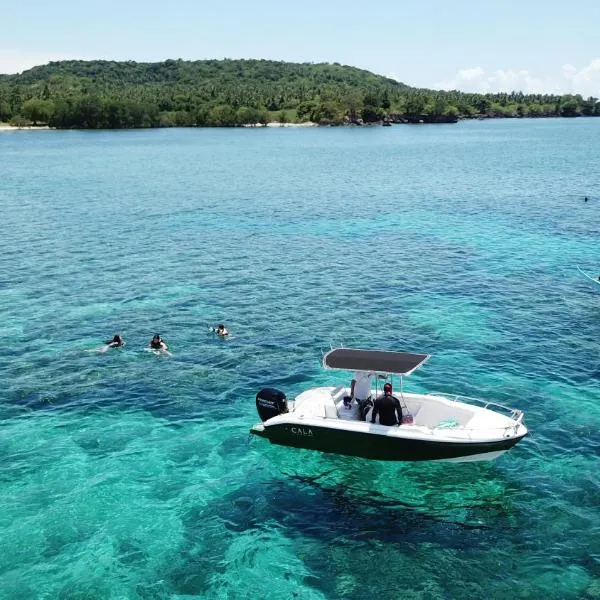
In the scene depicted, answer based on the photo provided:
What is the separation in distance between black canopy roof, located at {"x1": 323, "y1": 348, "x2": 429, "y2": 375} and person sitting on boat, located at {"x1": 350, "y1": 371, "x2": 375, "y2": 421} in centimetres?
41

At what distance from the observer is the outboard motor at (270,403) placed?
2416 centimetres

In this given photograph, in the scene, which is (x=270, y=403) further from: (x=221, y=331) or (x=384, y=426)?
(x=221, y=331)

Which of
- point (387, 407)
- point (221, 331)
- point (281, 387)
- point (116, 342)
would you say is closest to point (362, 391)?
point (387, 407)

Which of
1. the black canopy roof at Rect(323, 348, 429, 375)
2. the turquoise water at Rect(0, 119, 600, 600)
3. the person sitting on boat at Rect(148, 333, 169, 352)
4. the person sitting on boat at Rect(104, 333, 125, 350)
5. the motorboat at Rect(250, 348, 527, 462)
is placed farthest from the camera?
the person sitting on boat at Rect(104, 333, 125, 350)

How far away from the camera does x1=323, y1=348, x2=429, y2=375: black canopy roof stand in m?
22.8

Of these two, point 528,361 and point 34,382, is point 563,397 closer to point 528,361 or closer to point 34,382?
point 528,361

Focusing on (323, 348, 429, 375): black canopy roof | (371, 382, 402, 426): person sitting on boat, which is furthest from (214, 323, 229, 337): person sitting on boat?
(371, 382, 402, 426): person sitting on boat

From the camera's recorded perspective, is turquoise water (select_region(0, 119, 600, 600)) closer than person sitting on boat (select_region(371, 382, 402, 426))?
Yes

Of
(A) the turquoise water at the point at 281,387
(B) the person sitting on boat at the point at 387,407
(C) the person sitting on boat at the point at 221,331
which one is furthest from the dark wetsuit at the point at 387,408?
(C) the person sitting on boat at the point at 221,331

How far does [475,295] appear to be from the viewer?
43.3 metres

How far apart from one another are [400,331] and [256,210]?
45579mm

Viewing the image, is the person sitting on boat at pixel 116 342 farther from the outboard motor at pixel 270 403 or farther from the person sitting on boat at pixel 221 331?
the outboard motor at pixel 270 403

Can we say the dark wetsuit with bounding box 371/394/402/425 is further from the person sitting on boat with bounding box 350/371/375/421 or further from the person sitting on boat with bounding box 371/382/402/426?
the person sitting on boat with bounding box 350/371/375/421

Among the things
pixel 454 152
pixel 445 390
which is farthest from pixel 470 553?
pixel 454 152
